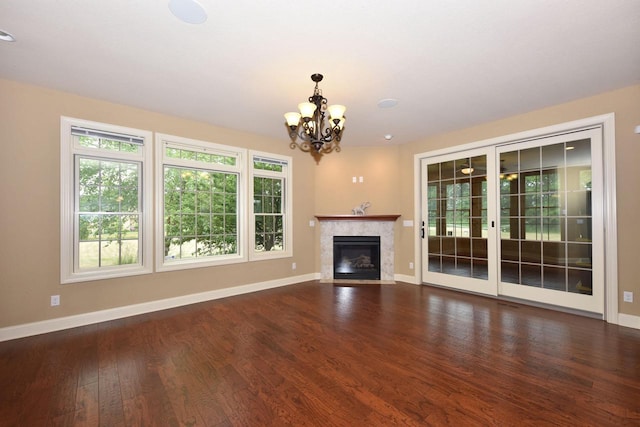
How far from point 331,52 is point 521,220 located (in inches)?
142

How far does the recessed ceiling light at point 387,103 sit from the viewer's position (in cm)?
349

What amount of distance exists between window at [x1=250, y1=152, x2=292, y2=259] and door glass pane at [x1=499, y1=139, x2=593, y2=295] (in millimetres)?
3580

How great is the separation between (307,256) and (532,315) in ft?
11.9

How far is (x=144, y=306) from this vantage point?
3752 millimetres

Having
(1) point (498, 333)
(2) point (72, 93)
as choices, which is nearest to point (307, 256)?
(1) point (498, 333)

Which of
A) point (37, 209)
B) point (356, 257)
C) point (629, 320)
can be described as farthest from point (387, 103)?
point (37, 209)

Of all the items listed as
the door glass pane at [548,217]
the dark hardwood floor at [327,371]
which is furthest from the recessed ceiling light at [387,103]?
the dark hardwood floor at [327,371]

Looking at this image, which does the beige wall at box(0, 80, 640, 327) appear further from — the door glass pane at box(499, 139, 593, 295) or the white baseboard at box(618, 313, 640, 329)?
the door glass pane at box(499, 139, 593, 295)

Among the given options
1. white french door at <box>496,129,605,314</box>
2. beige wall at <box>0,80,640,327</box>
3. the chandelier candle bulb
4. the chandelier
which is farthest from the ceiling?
white french door at <box>496,129,605,314</box>

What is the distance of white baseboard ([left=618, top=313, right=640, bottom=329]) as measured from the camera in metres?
3.16

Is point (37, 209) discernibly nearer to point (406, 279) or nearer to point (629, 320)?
point (406, 279)

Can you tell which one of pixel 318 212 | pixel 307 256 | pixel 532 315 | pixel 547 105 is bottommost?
pixel 532 315

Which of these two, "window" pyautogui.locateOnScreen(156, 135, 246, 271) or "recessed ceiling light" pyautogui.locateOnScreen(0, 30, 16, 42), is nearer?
"recessed ceiling light" pyautogui.locateOnScreen(0, 30, 16, 42)

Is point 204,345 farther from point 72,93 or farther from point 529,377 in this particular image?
point 72,93
